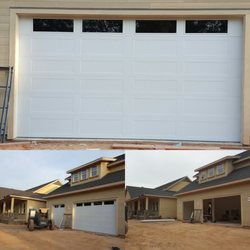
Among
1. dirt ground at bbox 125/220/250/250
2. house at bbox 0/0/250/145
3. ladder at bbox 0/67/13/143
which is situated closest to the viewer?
dirt ground at bbox 125/220/250/250

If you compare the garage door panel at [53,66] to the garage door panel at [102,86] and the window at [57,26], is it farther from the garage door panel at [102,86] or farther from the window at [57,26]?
the window at [57,26]

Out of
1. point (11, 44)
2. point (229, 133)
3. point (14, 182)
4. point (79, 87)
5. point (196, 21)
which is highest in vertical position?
point (196, 21)

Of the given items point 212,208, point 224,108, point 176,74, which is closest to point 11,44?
point 176,74

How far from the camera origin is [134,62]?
9812 mm

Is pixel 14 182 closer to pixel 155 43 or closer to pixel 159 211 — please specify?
pixel 159 211

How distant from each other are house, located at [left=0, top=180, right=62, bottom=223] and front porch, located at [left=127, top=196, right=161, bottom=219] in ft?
2.38

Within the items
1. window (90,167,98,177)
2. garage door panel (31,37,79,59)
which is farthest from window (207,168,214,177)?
garage door panel (31,37,79,59)

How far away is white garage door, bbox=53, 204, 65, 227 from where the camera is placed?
13.1 feet

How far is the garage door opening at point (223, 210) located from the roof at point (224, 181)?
0.44ft

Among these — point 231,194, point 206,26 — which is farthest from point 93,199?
point 206,26

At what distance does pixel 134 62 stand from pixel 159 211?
6200 millimetres

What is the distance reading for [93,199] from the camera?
4000 mm

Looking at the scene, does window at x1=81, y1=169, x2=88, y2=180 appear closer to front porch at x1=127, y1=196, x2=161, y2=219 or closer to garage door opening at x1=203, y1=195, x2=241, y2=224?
front porch at x1=127, y1=196, x2=161, y2=219

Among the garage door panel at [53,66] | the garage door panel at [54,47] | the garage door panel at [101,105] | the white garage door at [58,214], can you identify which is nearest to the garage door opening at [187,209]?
the white garage door at [58,214]
